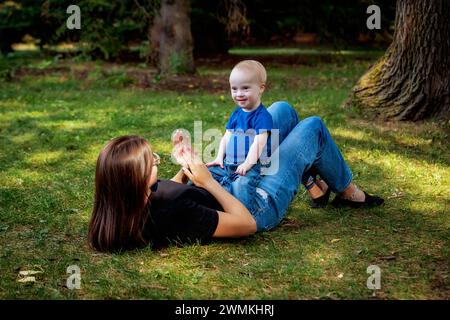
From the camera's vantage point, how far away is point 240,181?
11.9 feet

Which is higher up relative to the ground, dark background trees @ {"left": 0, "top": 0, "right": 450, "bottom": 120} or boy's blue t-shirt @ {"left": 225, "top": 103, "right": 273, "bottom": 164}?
dark background trees @ {"left": 0, "top": 0, "right": 450, "bottom": 120}

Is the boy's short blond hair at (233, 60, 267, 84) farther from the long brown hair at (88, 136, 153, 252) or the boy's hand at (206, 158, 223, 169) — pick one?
the long brown hair at (88, 136, 153, 252)

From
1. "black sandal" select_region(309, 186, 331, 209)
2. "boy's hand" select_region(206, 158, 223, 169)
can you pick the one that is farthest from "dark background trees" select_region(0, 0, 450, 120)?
"boy's hand" select_region(206, 158, 223, 169)

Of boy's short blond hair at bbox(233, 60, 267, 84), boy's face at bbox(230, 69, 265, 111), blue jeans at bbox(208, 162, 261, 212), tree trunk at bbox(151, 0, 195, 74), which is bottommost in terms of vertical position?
blue jeans at bbox(208, 162, 261, 212)

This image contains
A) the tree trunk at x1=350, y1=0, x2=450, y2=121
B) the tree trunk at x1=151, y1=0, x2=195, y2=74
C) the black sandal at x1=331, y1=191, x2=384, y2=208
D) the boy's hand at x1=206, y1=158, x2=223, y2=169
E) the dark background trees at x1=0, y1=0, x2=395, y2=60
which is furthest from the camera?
the dark background trees at x1=0, y1=0, x2=395, y2=60

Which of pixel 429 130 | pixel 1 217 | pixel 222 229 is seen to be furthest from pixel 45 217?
pixel 429 130

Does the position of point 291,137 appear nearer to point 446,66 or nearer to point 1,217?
point 1,217

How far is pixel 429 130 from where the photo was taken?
6602mm

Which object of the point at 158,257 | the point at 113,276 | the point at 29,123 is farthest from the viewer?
the point at 29,123

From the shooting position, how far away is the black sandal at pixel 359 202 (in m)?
4.38

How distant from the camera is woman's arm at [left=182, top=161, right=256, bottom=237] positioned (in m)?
A: 3.35

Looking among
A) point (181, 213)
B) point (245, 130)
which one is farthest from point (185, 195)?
point (245, 130)

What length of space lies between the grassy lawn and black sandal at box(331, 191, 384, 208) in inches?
2.2

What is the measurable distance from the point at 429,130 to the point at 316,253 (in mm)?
3623
